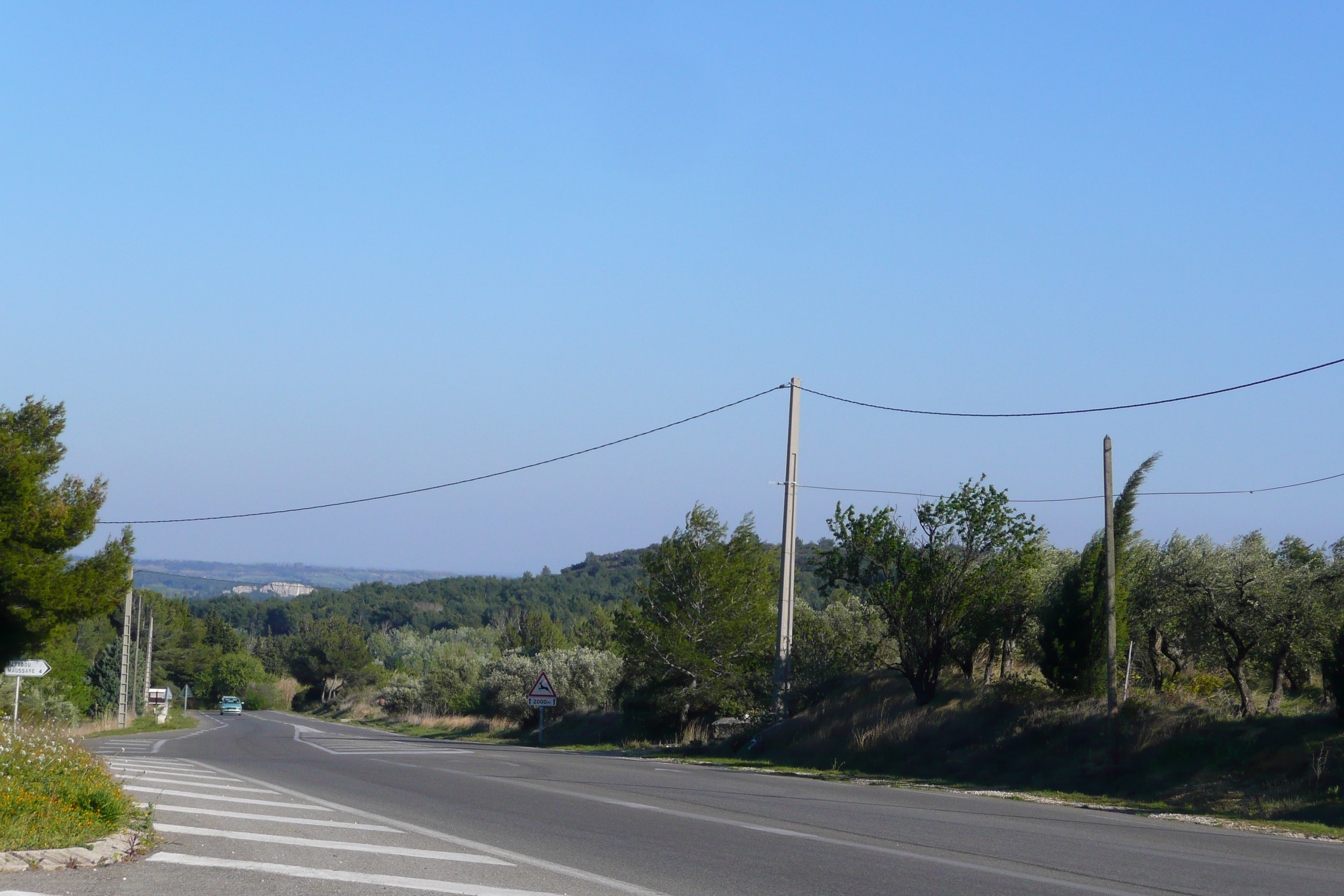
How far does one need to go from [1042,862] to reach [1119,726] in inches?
407

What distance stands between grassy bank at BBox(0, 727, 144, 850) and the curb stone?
10 centimetres

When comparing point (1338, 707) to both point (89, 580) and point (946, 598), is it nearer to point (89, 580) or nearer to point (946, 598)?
point (946, 598)

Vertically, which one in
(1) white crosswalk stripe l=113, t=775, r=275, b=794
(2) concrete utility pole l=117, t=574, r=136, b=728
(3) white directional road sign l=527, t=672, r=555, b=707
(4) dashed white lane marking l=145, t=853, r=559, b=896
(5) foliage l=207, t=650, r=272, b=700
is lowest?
(5) foliage l=207, t=650, r=272, b=700

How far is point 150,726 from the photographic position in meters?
57.0

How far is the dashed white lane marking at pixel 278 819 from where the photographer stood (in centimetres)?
1035

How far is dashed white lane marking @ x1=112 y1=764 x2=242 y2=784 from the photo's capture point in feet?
52.1

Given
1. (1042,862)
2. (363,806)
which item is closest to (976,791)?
(1042,862)

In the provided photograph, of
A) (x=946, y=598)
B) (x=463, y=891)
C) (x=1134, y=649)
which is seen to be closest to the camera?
(x=463, y=891)

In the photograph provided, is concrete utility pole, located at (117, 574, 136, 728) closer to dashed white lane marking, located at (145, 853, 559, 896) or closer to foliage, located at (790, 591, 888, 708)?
foliage, located at (790, 591, 888, 708)

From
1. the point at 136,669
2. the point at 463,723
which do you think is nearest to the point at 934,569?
the point at 463,723

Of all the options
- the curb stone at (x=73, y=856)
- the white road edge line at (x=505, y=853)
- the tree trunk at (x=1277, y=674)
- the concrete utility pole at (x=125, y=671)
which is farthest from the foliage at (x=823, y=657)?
the concrete utility pole at (x=125, y=671)

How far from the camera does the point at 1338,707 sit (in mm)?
15445

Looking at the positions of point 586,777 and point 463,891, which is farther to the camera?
point 586,777

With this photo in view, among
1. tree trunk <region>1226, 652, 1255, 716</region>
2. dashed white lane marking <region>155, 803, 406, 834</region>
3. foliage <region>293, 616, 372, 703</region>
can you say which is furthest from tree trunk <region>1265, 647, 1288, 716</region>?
foliage <region>293, 616, 372, 703</region>
